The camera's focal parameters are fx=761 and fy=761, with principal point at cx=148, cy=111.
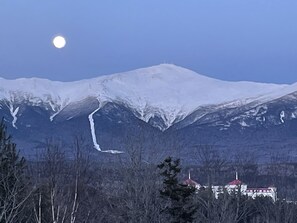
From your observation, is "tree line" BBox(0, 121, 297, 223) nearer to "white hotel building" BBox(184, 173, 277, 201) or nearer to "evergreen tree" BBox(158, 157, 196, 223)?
"evergreen tree" BBox(158, 157, 196, 223)

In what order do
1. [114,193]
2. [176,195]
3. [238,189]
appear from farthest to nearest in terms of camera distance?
[238,189] < [114,193] < [176,195]

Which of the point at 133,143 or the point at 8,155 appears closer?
the point at 8,155

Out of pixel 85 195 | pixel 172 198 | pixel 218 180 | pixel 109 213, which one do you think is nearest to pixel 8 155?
pixel 172 198

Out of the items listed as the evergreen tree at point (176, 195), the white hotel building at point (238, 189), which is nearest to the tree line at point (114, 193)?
the evergreen tree at point (176, 195)

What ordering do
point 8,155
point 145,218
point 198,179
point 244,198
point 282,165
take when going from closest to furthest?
point 8,155 → point 145,218 → point 244,198 → point 198,179 → point 282,165

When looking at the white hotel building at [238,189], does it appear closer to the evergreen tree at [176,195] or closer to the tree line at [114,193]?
the tree line at [114,193]

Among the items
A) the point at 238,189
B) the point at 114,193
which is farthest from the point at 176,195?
the point at 238,189

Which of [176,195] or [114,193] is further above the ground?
[114,193]

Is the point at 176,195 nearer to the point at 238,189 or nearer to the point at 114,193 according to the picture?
the point at 114,193

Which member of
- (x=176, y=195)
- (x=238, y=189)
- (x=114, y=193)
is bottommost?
(x=176, y=195)

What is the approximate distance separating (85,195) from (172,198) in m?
10.8

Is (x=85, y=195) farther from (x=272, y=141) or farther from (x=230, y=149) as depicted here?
(x=272, y=141)

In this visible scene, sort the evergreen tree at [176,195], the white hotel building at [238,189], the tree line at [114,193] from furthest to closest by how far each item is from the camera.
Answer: the white hotel building at [238,189]
the evergreen tree at [176,195]
the tree line at [114,193]

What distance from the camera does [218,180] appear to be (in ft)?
280
